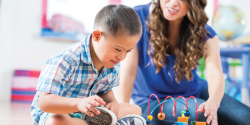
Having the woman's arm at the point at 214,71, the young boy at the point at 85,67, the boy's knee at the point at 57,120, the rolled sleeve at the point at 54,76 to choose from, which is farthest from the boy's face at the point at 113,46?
the woman's arm at the point at 214,71

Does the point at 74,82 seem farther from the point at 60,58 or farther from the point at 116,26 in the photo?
the point at 116,26

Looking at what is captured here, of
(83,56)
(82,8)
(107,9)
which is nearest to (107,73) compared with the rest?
(83,56)

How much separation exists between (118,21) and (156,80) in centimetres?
52

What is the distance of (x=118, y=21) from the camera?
0.79 metres

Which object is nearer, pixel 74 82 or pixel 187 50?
pixel 74 82

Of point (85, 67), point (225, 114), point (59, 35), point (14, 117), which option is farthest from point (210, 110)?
point (59, 35)

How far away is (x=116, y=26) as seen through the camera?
0.78 meters

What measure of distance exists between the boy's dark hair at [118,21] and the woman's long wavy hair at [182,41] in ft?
1.10

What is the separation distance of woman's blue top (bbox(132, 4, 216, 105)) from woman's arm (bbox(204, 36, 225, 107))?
53mm

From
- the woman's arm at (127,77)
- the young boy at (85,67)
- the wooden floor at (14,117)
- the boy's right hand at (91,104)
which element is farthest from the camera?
the wooden floor at (14,117)

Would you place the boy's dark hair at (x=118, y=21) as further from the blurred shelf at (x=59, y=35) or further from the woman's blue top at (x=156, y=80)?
the blurred shelf at (x=59, y=35)

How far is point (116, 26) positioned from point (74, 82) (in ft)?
0.83

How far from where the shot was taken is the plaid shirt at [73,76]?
0.74 metres

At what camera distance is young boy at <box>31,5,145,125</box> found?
0.72 meters
